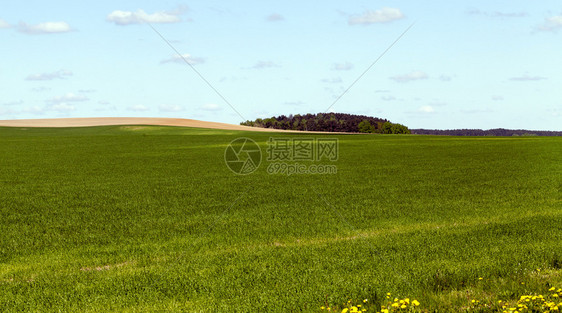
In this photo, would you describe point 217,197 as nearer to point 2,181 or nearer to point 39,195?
point 39,195

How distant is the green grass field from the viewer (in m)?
8.57

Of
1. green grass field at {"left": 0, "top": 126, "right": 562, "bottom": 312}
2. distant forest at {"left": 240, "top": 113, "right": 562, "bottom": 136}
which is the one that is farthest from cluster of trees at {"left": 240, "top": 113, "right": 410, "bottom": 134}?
green grass field at {"left": 0, "top": 126, "right": 562, "bottom": 312}

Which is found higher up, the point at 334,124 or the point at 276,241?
the point at 334,124

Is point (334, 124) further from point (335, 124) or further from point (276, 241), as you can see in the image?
point (276, 241)

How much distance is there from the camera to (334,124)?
15212 cm

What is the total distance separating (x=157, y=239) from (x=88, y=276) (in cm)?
313

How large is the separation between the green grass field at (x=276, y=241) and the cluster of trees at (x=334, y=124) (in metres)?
123

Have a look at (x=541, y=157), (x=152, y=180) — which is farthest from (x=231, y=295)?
(x=541, y=157)

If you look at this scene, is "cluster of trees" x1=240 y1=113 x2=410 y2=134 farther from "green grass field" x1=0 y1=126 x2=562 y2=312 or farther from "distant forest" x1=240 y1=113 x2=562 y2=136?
"green grass field" x1=0 y1=126 x2=562 y2=312

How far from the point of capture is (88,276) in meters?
9.96

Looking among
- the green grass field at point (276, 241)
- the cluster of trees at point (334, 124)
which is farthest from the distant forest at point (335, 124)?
the green grass field at point (276, 241)

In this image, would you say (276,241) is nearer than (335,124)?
Yes

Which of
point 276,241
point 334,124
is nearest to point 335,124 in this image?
point 334,124

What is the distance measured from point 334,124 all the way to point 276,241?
141176mm
